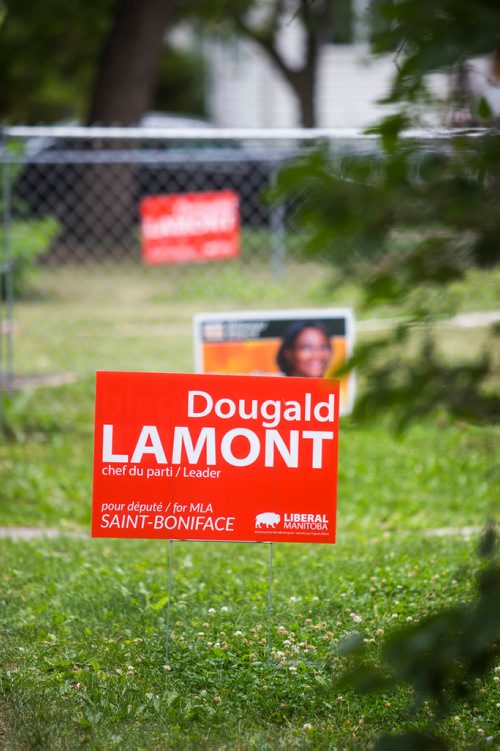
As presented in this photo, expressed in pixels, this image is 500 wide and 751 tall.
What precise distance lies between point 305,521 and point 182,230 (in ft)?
21.8

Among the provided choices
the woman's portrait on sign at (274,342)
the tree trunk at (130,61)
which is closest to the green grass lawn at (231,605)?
the woman's portrait on sign at (274,342)

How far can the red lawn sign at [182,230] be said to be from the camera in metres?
10.1

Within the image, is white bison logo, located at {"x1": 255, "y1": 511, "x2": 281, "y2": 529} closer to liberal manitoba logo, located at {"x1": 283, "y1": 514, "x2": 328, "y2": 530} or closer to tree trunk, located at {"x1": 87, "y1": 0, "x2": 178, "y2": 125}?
liberal manitoba logo, located at {"x1": 283, "y1": 514, "x2": 328, "y2": 530}

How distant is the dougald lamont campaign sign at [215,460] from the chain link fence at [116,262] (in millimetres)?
3630

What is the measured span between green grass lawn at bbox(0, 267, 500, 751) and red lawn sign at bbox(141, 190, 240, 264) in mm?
2188

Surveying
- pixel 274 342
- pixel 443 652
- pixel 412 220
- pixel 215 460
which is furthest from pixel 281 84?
pixel 443 652

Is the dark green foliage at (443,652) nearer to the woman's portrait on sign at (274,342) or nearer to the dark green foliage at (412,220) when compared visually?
the dark green foliage at (412,220)

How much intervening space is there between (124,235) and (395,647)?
14724mm

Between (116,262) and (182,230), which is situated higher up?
(116,262)

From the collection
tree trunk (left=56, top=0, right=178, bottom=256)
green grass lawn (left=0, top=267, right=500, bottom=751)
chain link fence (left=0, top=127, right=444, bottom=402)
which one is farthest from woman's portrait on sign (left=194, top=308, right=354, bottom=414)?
tree trunk (left=56, top=0, right=178, bottom=256)

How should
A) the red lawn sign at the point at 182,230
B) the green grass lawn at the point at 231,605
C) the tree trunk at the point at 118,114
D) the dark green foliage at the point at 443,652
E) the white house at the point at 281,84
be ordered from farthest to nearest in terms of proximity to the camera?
the white house at the point at 281,84 → the tree trunk at the point at 118,114 → the red lawn sign at the point at 182,230 → the green grass lawn at the point at 231,605 → the dark green foliage at the point at 443,652

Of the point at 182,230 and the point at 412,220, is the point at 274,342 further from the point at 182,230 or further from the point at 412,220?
the point at 412,220

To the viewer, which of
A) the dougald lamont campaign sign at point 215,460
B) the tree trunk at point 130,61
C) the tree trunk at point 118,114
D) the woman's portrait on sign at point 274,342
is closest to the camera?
the dougald lamont campaign sign at point 215,460

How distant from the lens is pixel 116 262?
1538 centimetres
